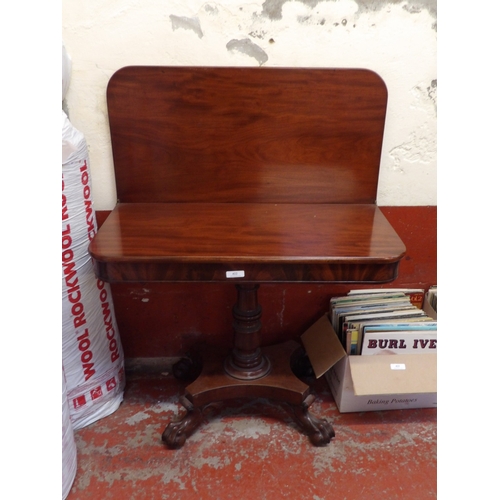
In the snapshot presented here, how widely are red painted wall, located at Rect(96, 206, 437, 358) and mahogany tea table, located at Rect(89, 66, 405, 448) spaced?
0.67 feet

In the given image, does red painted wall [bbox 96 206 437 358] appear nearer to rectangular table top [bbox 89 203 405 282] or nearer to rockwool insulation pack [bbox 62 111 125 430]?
rockwool insulation pack [bbox 62 111 125 430]

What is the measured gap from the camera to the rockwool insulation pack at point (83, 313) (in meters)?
1.40

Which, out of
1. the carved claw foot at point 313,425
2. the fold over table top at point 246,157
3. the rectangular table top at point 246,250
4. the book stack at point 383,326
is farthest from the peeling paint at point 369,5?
the carved claw foot at point 313,425

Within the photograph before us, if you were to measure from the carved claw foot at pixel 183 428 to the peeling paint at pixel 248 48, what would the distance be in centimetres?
119

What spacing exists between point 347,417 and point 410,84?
122 cm

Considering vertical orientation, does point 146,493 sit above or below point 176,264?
below

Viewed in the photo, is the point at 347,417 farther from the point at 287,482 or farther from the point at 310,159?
the point at 310,159

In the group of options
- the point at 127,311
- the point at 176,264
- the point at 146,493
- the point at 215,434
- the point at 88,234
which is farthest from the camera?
the point at 127,311

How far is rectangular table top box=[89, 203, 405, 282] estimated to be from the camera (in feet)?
3.79

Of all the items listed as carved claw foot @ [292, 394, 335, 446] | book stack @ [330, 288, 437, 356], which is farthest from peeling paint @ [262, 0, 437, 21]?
carved claw foot @ [292, 394, 335, 446]

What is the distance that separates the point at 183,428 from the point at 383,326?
793 millimetres

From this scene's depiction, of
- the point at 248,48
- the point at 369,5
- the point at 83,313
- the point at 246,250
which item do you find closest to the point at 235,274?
the point at 246,250

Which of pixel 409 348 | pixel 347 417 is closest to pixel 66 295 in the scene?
pixel 347 417

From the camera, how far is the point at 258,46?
1433 mm
